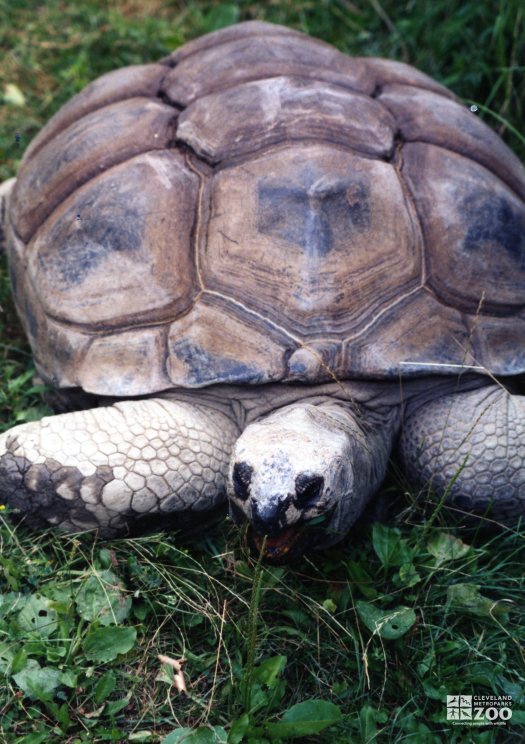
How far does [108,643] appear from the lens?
8.99 feet

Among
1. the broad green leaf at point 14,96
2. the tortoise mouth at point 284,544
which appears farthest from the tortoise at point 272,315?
the broad green leaf at point 14,96

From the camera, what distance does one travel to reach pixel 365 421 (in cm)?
321

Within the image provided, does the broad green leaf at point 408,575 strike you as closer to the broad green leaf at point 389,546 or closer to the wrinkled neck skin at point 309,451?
the broad green leaf at point 389,546

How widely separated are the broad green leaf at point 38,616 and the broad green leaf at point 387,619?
946 mm

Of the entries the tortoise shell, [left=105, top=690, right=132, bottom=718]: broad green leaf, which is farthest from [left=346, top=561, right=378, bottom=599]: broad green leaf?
[left=105, top=690, right=132, bottom=718]: broad green leaf

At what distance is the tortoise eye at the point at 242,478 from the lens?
2.67 m

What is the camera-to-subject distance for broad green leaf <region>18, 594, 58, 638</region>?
2.77m

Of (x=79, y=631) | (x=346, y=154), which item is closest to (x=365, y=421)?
(x=346, y=154)

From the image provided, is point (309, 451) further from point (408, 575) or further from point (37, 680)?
point (37, 680)

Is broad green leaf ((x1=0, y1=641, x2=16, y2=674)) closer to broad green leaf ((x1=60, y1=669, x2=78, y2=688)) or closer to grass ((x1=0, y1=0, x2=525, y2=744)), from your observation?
grass ((x1=0, y1=0, x2=525, y2=744))

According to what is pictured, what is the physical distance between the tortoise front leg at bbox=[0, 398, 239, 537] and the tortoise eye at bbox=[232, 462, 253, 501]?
0.36m

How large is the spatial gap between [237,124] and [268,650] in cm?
187

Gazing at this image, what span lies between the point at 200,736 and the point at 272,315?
4.36 feet

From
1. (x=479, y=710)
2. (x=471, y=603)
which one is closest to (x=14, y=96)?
(x=471, y=603)
